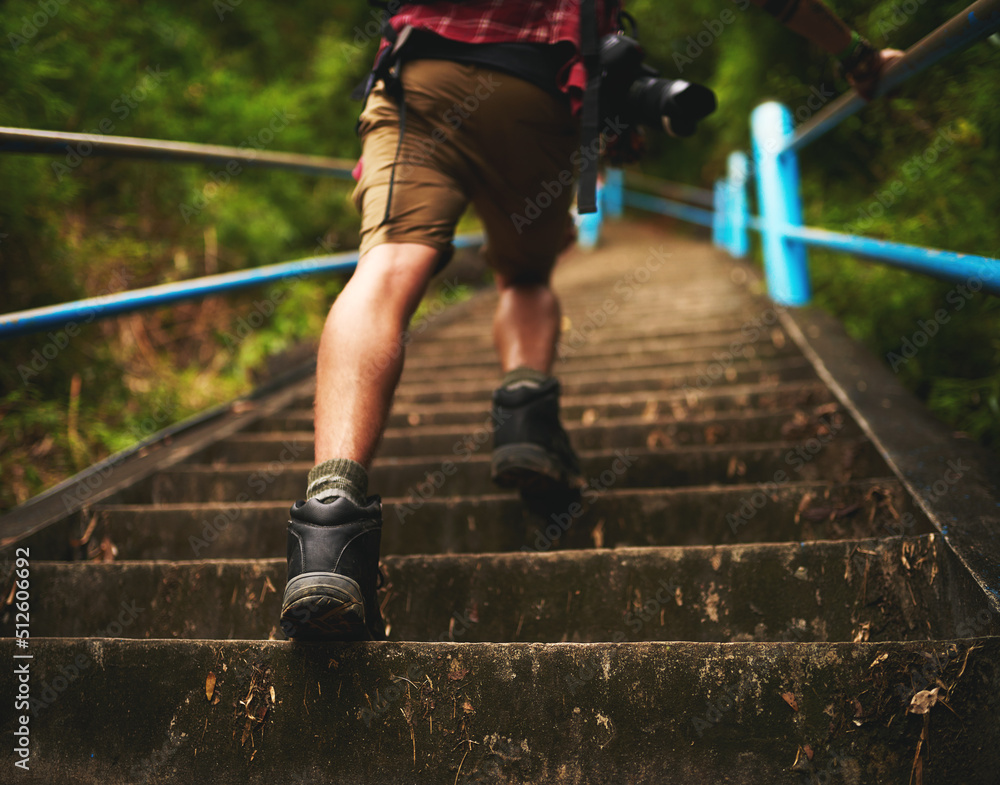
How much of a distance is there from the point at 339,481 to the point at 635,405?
145cm

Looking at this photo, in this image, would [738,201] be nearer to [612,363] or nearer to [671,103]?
[612,363]

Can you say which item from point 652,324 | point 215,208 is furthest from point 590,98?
point 215,208

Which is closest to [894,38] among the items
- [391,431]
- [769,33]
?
[769,33]

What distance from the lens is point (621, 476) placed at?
167 cm

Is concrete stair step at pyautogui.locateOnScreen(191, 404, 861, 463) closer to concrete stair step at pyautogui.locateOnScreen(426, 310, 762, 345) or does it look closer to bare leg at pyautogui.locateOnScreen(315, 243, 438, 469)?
bare leg at pyautogui.locateOnScreen(315, 243, 438, 469)

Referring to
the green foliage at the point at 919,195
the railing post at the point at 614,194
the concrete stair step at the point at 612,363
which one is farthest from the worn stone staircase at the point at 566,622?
the railing post at the point at 614,194

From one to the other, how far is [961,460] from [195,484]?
176 cm

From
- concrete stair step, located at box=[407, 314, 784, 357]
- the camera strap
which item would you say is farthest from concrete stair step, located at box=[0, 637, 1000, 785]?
concrete stair step, located at box=[407, 314, 784, 357]

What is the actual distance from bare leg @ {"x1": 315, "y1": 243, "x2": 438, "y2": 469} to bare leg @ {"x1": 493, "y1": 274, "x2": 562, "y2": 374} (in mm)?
480

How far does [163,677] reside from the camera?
0.87m

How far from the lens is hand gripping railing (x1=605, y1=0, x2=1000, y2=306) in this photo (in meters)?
1.06

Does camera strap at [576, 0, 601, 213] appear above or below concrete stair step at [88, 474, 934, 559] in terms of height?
above

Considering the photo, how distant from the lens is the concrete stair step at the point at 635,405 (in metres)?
1.99

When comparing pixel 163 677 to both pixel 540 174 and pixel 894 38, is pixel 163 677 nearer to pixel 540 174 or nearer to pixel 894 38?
pixel 540 174
